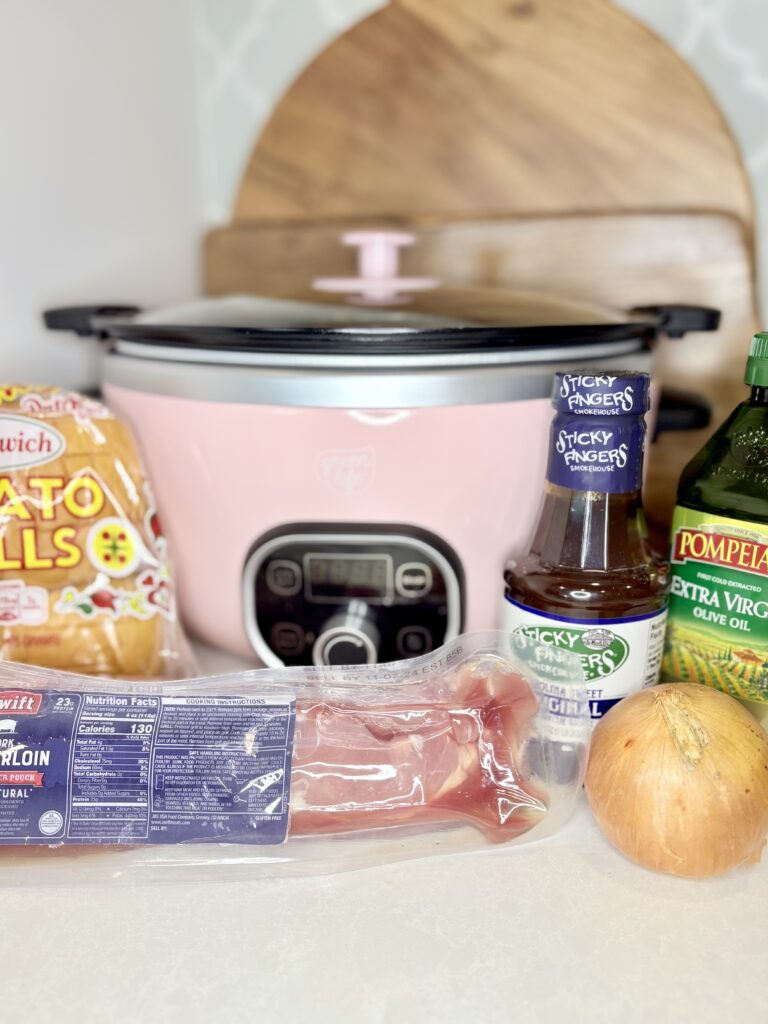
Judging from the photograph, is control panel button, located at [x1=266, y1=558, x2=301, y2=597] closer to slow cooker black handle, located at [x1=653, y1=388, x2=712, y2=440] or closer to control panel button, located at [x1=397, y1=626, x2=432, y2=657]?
control panel button, located at [x1=397, y1=626, x2=432, y2=657]

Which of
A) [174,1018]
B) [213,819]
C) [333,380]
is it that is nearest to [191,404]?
[333,380]

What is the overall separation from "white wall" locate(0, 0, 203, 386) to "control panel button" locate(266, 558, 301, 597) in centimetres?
39

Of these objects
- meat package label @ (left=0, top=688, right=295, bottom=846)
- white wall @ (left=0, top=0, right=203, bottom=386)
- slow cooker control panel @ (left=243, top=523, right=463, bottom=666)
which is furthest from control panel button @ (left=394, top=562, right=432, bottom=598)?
white wall @ (left=0, top=0, right=203, bottom=386)

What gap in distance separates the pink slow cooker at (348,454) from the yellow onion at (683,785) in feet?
0.61

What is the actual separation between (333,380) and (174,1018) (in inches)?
15.8

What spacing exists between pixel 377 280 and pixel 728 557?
36 cm

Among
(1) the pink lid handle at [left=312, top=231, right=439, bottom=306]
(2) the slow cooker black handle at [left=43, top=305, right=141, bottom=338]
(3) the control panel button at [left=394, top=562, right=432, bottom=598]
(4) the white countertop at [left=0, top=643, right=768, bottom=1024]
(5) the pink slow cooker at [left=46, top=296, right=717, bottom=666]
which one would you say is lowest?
(4) the white countertop at [left=0, top=643, right=768, bottom=1024]

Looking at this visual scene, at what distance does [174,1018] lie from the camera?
428 millimetres

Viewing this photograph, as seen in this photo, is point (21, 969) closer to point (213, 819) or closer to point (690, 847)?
point (213, 819)

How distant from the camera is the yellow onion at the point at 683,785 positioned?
50 centimetres

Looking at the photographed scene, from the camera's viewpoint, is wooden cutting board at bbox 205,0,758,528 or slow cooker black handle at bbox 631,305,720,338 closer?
slow cooker black handle at bbox 631,305,720,338

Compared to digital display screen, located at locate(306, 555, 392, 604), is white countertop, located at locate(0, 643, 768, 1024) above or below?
below

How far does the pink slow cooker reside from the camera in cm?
62

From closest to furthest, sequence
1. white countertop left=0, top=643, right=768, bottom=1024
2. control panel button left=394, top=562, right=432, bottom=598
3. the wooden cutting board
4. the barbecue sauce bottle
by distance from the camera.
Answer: white countertop left=0, top=643, right=768, bottom=1024, the barbecue sauce bottle, control panel button left=394, top=562, right=432, bottom=598, the wooden cutting board
